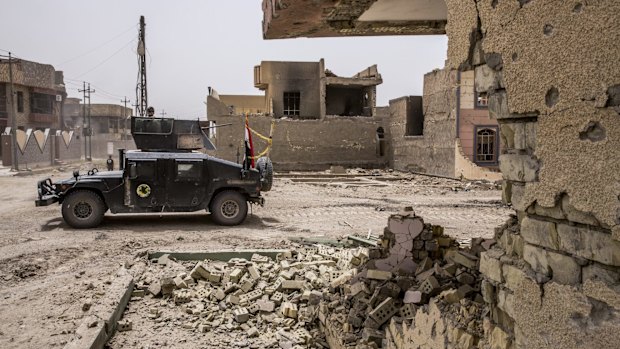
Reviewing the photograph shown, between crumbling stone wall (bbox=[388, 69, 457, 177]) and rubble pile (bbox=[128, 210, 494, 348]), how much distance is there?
1465 centimetres

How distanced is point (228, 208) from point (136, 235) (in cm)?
191

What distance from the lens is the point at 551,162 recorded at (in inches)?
80.7

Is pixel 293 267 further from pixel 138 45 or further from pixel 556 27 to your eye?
pixel 138 45

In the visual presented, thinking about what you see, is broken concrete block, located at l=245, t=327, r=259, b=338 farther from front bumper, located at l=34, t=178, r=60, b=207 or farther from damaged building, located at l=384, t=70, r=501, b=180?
damaged building, located at l=384, t=70, r=501, b=180

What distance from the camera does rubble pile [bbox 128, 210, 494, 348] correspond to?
3752 millimetres

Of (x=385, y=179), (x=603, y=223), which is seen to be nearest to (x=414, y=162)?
(x=385, y=179)

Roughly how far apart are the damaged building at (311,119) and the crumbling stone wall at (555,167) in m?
23.9

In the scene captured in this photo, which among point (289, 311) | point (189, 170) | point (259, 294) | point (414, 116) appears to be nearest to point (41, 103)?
point (414, 116)

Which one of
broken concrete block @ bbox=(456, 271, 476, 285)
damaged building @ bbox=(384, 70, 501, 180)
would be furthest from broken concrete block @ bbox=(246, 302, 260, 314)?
damaged building @ bbox=(384, 70, 501, 180)

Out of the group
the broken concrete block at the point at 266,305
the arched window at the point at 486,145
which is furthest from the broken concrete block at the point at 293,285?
the arched window at the point at 486,145

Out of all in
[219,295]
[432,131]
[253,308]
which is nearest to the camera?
[253,308]

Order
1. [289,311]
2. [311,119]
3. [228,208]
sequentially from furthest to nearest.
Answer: [311,119]
[228,208]
[289,311]

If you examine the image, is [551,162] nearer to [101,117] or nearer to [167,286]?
[167,286]

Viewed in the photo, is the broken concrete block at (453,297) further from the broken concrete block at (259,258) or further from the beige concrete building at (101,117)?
the beige concrete building at (101,117)
